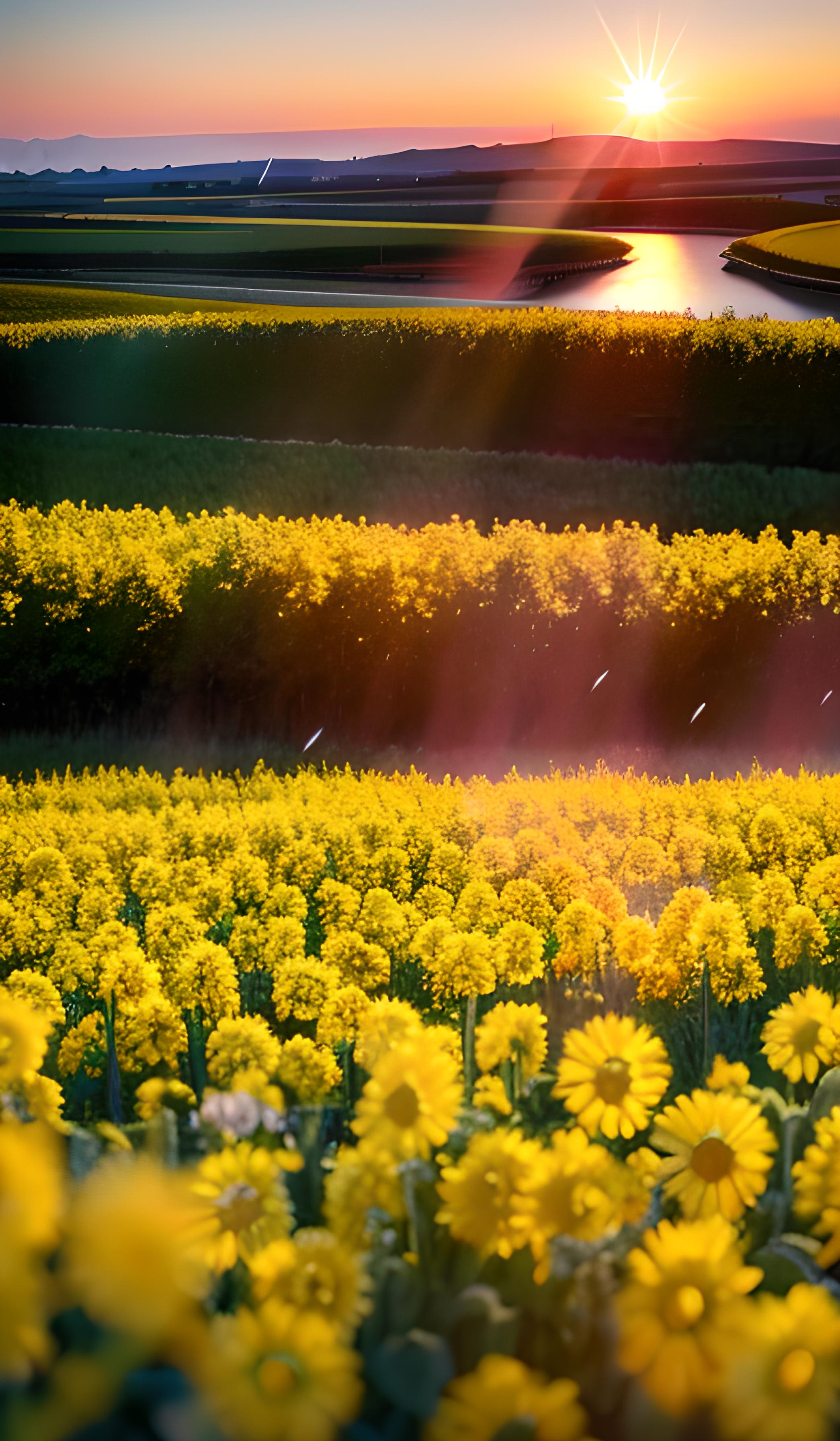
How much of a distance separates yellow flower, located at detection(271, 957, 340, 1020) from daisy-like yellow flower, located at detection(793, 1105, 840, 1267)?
3.52 ft

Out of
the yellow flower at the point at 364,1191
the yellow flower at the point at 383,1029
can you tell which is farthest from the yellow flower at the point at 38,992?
the yellow flower at the point at 364,1191

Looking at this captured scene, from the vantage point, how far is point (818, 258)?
11375 mm

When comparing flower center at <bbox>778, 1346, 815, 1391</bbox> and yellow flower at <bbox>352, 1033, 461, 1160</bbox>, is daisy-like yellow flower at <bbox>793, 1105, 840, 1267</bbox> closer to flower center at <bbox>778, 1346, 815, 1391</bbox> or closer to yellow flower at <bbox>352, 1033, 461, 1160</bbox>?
flower center at <bbox>778, 1346, 815, 1391</bbox>

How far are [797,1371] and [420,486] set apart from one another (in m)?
7.87

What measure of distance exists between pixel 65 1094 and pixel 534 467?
7.77 m

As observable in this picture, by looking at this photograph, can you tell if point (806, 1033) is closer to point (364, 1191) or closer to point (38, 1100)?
point (364, 1191)

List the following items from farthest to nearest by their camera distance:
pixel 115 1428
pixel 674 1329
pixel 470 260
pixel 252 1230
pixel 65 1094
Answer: pixel 470 260, pixel 65 1094, pixel 252 1230, pixel 674 1329, pixel 115 1428

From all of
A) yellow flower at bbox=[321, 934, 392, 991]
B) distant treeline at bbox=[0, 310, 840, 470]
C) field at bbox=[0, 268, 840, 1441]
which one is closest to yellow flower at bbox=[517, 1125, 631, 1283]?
field at bbox=[0, 268, 840, 1441]

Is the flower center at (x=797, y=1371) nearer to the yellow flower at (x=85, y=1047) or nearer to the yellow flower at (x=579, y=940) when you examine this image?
the yellow flower at (x=579, y=940)

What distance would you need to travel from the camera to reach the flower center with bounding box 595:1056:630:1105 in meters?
1.75

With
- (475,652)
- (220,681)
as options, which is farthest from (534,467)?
(220,681)

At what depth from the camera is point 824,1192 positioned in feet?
5.51

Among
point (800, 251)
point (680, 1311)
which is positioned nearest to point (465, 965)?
point (680, 1311)

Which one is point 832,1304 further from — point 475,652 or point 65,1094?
point 475,652
